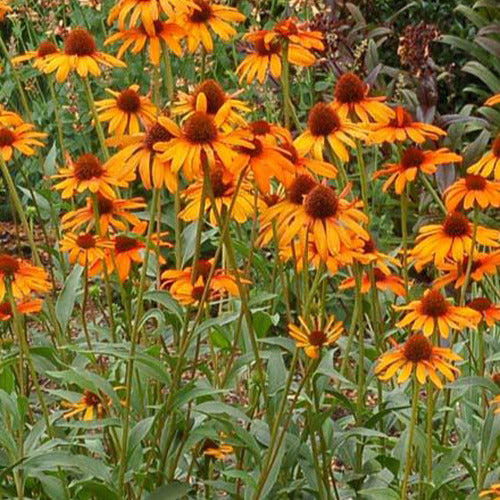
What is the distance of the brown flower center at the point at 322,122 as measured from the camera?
2143mm

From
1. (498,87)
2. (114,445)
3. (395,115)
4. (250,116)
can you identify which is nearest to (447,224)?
(395,115)

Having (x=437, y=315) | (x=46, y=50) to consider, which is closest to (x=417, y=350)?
(x=437, y=315)

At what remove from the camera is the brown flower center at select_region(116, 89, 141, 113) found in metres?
2.31

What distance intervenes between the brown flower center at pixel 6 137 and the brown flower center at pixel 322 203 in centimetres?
75

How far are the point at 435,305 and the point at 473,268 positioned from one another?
0.34m

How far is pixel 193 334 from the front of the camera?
2023 millimetres

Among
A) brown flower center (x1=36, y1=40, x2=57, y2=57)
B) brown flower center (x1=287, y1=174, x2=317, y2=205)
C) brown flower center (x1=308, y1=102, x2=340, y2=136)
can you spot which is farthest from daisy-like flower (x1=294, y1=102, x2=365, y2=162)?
brown flower center (x1=36, y1=40, x2=57, y2=57)

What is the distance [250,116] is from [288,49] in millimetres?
2170

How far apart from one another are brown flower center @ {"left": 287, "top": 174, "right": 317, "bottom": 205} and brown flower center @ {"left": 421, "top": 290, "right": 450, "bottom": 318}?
0.28 metres

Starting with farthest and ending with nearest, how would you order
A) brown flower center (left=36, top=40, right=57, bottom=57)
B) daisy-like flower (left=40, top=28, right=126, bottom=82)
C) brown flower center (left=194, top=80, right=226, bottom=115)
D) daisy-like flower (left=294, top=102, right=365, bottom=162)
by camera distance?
brown flower center (left=36, top=40, right=57, bottom=57), daisy-like flower (left=40, top=28, right=126, bottom=82), daisy-like flower (left=294, top=102, right=365, bottom=162), brown flower center (left=194, top=80, right=226, bottom=115)

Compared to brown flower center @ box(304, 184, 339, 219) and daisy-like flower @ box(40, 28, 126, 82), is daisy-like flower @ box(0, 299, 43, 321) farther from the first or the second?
brown flower center @ box(304, 184, 339, 219)

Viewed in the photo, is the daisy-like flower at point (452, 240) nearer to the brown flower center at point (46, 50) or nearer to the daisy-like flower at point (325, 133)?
the daisy-like flower at point (325, 133)

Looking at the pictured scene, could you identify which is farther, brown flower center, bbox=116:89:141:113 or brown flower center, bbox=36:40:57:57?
brown flower center, bbox=36:40:57:57

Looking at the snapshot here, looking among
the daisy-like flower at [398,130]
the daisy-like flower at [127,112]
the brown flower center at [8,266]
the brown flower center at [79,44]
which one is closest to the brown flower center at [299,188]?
the daisy-like flower at [398,130]
